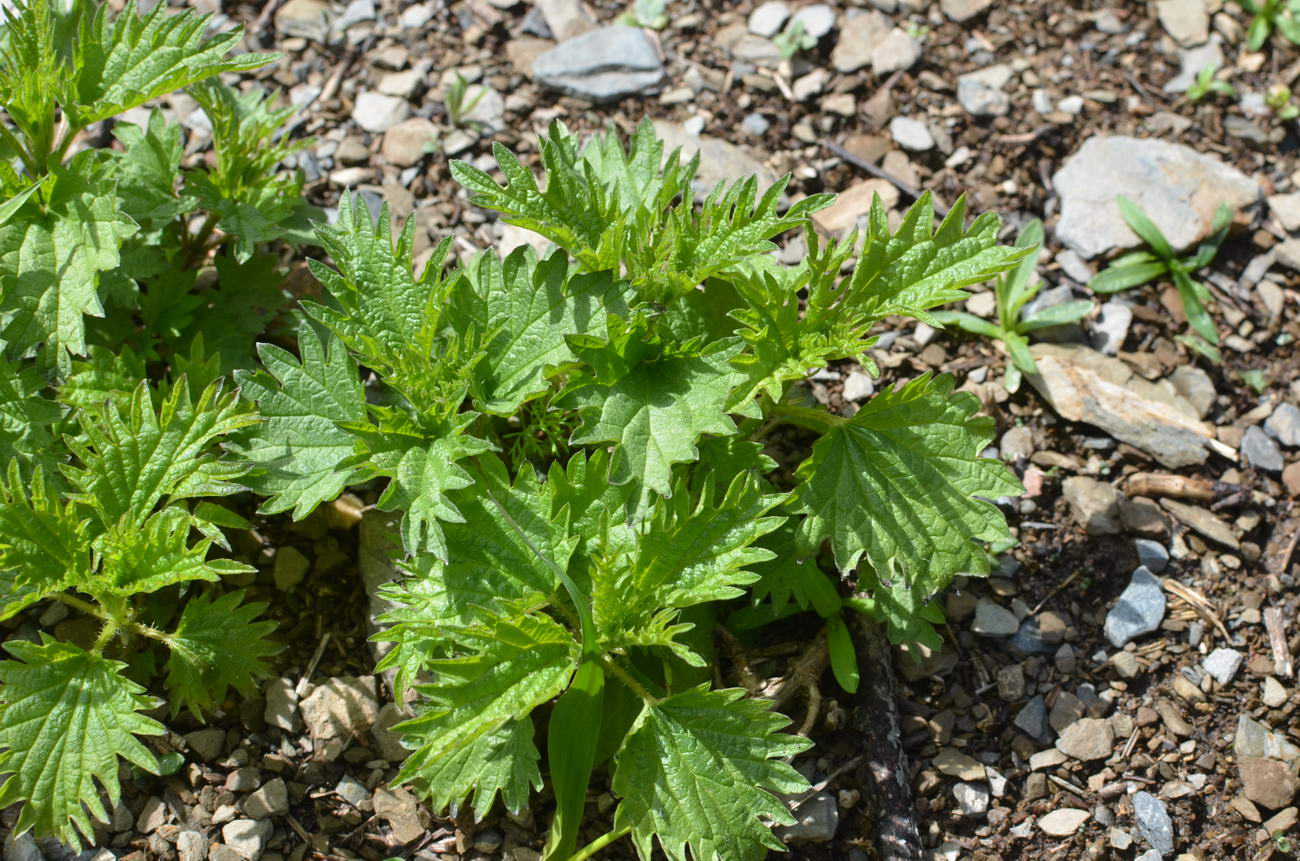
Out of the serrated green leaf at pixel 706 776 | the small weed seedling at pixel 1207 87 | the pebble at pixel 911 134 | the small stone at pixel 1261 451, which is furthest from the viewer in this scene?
the small weed seedling at pixel 1207 87

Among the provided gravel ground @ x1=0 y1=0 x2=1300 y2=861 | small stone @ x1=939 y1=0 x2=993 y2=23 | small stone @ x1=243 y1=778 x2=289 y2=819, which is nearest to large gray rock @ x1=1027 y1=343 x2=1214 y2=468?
gravel ground @ x1=0 y1=0 x2=1300 y2=861

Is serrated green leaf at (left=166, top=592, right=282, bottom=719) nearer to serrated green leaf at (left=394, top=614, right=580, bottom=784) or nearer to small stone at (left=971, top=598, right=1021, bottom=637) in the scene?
serrated green leaf at (left=394, top=614, right=580, bottom=784)

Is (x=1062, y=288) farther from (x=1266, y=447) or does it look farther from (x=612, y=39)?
(x=612, y=39)

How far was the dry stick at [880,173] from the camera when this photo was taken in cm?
410

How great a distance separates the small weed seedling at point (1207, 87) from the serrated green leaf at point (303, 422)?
3.48 metres

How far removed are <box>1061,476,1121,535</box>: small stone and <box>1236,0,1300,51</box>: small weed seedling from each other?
2.19 meters

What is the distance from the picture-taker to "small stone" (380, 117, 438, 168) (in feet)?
13.6

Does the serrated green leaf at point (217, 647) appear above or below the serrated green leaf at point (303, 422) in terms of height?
below

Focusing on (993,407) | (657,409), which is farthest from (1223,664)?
(657,409)

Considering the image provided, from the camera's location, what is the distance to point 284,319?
361 centimetres

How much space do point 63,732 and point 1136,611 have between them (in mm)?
2956

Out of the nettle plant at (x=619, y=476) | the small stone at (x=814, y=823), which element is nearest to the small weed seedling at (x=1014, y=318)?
the nettle plant at (x=619, y=476)

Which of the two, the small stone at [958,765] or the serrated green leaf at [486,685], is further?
the small stone at [958,765]

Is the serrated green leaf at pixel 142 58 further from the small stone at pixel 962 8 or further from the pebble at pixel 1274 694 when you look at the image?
the pebble at pixel 1274 694
